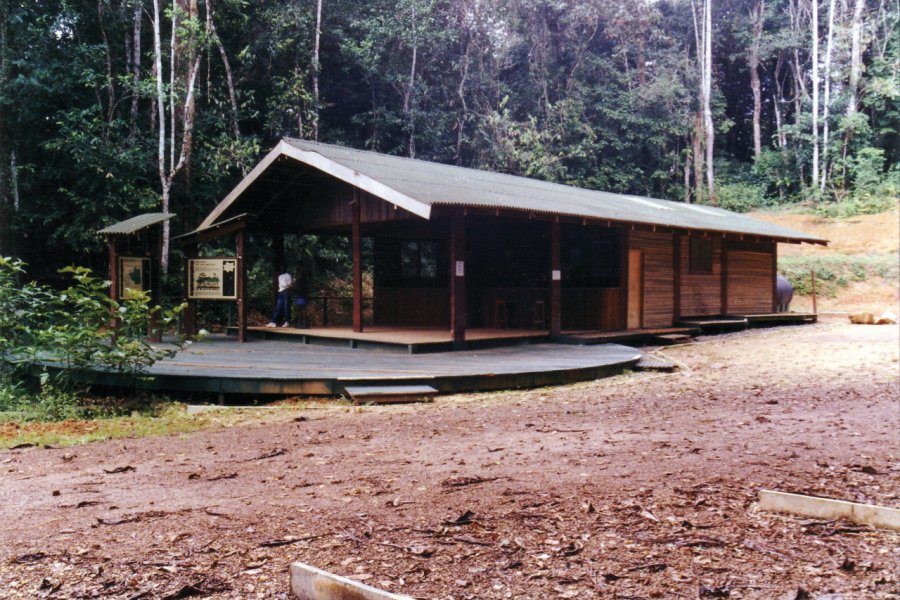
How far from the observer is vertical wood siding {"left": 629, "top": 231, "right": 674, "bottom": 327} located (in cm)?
1606

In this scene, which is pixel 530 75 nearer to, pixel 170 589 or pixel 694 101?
pixel 694 101

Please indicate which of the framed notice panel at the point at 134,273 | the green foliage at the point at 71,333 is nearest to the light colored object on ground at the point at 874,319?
the framed notice panel at the point at 134,273

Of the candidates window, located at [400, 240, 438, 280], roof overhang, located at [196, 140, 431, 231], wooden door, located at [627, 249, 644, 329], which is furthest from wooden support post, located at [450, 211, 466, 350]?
wooden door, located at [627, 249, 644, 329]

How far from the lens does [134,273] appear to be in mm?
11109

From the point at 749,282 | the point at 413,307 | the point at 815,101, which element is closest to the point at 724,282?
the point at 749,282

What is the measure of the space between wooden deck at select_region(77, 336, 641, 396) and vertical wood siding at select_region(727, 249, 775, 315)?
9202mm

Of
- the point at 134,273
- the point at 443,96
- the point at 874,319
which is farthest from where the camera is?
the point at 443,96

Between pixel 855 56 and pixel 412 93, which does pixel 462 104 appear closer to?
pixel 412 93

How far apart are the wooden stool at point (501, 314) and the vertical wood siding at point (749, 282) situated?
761 cm

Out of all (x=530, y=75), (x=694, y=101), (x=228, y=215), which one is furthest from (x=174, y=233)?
(x=694, y=101)

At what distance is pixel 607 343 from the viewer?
13.8 metres

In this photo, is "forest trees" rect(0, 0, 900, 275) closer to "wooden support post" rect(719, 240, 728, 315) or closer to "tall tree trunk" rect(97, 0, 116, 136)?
"tall tree trunk" rect(97, 0, 116, 136)

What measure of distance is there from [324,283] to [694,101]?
25211mm

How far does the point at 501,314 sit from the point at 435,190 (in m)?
5.45
